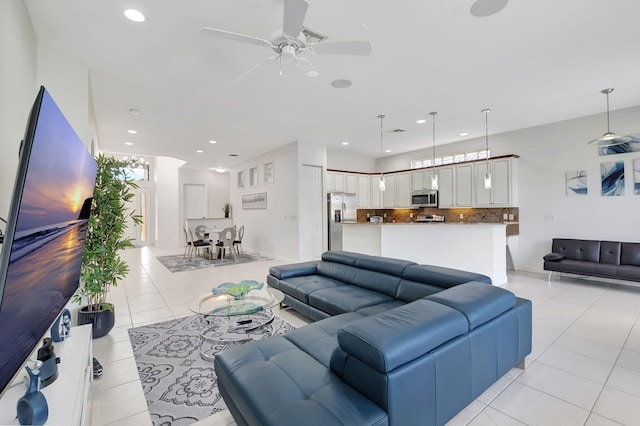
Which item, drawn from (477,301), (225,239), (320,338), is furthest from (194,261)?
(477,301)

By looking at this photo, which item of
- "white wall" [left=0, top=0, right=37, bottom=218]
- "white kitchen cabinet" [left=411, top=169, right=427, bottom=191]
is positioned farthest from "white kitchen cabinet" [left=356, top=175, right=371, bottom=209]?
"white wall" [left=0, top=0, right=37, bottom=218]

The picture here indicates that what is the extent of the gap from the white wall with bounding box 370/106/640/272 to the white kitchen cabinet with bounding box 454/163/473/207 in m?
0.76

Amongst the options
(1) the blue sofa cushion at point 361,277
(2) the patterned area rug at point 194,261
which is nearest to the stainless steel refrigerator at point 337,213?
(2) the patterned area rug at point 194,261

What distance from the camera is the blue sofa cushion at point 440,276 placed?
2.64 m

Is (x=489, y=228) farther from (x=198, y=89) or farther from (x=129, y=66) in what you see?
(x=129, y=66)

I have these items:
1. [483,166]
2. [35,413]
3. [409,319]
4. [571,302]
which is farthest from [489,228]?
[35,413]

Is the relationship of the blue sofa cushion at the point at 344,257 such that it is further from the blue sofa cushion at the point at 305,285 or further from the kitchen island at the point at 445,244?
the kitchen island at the point at 445,244

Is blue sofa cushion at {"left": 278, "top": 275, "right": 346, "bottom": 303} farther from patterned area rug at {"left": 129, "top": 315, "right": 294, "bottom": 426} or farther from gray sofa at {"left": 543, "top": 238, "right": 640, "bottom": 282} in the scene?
gray sofa at {"left": 543, "top": 238, "right": 640, "bottom": 282}

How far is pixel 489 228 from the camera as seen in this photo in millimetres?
4723

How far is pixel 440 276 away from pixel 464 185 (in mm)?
4896

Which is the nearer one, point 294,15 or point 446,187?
point 294,15

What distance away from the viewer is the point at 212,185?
38.3 feet

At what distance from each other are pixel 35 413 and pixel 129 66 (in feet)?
12.1

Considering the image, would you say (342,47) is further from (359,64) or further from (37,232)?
(37,232)
